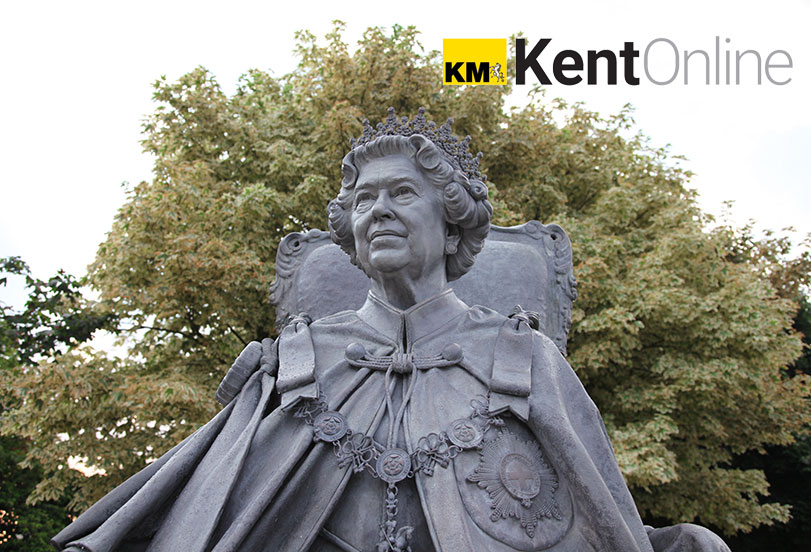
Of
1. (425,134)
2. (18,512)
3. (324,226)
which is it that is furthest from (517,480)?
(18,512)

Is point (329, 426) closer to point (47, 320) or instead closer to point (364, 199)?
point (364, 199)

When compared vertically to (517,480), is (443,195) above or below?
above

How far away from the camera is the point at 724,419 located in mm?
12438

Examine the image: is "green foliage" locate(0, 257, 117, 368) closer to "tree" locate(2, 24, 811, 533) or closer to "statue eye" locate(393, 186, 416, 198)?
"tree" locate(2, 24, 811, 533)

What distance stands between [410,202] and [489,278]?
3.97 feet

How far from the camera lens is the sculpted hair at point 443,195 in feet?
10.6

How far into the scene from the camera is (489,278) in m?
4.27

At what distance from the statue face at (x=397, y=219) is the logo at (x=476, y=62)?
28.3ft

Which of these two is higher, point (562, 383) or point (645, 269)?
point (645, 269)

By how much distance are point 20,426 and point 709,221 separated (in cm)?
1123

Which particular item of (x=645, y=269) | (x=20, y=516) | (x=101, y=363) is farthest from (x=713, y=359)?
(x=20, y=516)

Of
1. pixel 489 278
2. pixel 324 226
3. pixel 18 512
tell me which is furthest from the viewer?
pixel 18 512

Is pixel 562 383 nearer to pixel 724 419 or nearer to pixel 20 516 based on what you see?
pixel 724 419

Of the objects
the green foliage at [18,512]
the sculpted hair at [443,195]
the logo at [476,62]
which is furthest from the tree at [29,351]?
the sculpted hair at [443,195]
